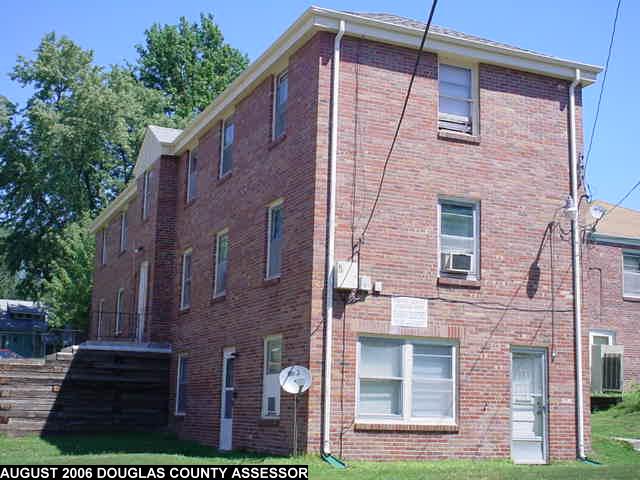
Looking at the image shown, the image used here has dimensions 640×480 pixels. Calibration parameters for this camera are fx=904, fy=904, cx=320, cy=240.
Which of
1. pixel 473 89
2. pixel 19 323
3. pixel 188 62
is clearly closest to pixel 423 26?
pixel 473 89

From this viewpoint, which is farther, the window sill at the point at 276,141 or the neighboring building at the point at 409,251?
the window sill at the point at 276,141

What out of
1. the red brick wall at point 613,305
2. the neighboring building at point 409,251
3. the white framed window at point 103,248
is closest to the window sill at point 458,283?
the neighboring building at point 409,251

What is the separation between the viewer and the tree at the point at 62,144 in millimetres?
44812

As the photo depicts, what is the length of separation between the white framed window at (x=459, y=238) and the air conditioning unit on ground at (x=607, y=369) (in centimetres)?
978

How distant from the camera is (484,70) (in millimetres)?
18359

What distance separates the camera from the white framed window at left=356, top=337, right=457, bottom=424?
16.3m

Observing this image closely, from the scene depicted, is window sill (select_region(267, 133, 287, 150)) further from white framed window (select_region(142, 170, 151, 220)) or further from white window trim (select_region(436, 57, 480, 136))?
white framed window (select_region(142, 170, 151, 220))

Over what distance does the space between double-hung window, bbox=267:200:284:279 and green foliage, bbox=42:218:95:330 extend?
23.0 m

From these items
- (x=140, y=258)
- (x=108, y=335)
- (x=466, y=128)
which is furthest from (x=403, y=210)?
(x=108, y=335)

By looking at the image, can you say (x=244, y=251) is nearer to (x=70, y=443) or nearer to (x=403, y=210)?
(x=403, y=210)

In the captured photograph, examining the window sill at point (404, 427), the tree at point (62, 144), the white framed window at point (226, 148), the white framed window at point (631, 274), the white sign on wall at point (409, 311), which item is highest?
the tree at point (62, 144)

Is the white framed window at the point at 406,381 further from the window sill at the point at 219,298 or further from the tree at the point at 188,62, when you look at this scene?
the tree at the point at 188,62

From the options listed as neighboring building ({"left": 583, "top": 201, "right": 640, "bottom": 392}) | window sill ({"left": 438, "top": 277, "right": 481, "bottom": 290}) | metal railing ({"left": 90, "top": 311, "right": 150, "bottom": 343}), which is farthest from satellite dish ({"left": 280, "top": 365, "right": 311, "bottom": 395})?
neighboring building ({"left": 583, "top": 201, "right": 640, "bottom": 392})

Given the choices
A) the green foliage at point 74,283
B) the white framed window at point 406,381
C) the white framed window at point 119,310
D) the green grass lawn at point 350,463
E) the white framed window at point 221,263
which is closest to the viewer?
the green grass lawn at point 350,463
